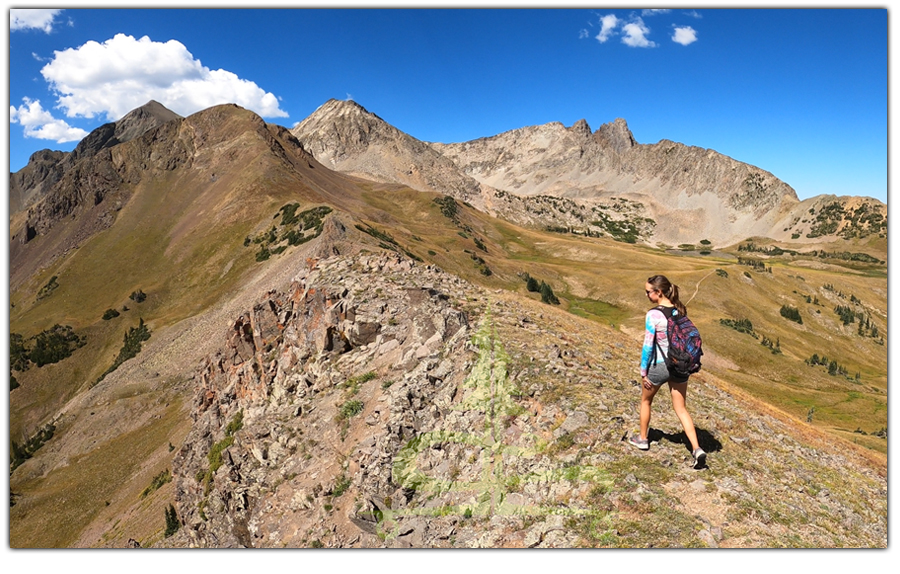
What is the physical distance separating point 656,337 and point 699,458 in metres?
2.33

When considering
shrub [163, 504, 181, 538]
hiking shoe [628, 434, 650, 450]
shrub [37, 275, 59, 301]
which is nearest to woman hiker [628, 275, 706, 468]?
hiking shoe [628, 434, 650, 450]

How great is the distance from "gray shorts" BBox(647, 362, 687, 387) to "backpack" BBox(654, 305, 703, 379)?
166mm

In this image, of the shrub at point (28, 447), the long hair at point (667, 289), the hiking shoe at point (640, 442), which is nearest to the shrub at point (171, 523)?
the hiking shoe at point (640, 442)

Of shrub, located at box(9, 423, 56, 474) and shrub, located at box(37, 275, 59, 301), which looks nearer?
shrub, located at box(9, 423, 56, 474)

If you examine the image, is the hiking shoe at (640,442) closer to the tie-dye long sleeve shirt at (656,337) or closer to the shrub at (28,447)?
the tie-dye long sleeve shirt at (656,337)

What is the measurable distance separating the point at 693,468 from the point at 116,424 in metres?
45.1

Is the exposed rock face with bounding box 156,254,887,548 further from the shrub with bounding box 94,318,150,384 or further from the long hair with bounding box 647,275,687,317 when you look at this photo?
the shrub with bounding box 94,318,150,384

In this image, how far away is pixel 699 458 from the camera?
8.70 m

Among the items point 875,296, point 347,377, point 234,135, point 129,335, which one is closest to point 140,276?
point 129,335

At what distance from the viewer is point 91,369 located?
59.1m

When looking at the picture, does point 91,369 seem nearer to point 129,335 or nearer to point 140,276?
point 129,335

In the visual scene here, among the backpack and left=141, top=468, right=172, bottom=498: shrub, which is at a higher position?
the backpack

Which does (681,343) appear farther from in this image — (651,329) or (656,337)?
(651,329)

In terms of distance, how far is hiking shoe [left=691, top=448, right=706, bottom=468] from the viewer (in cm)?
855
